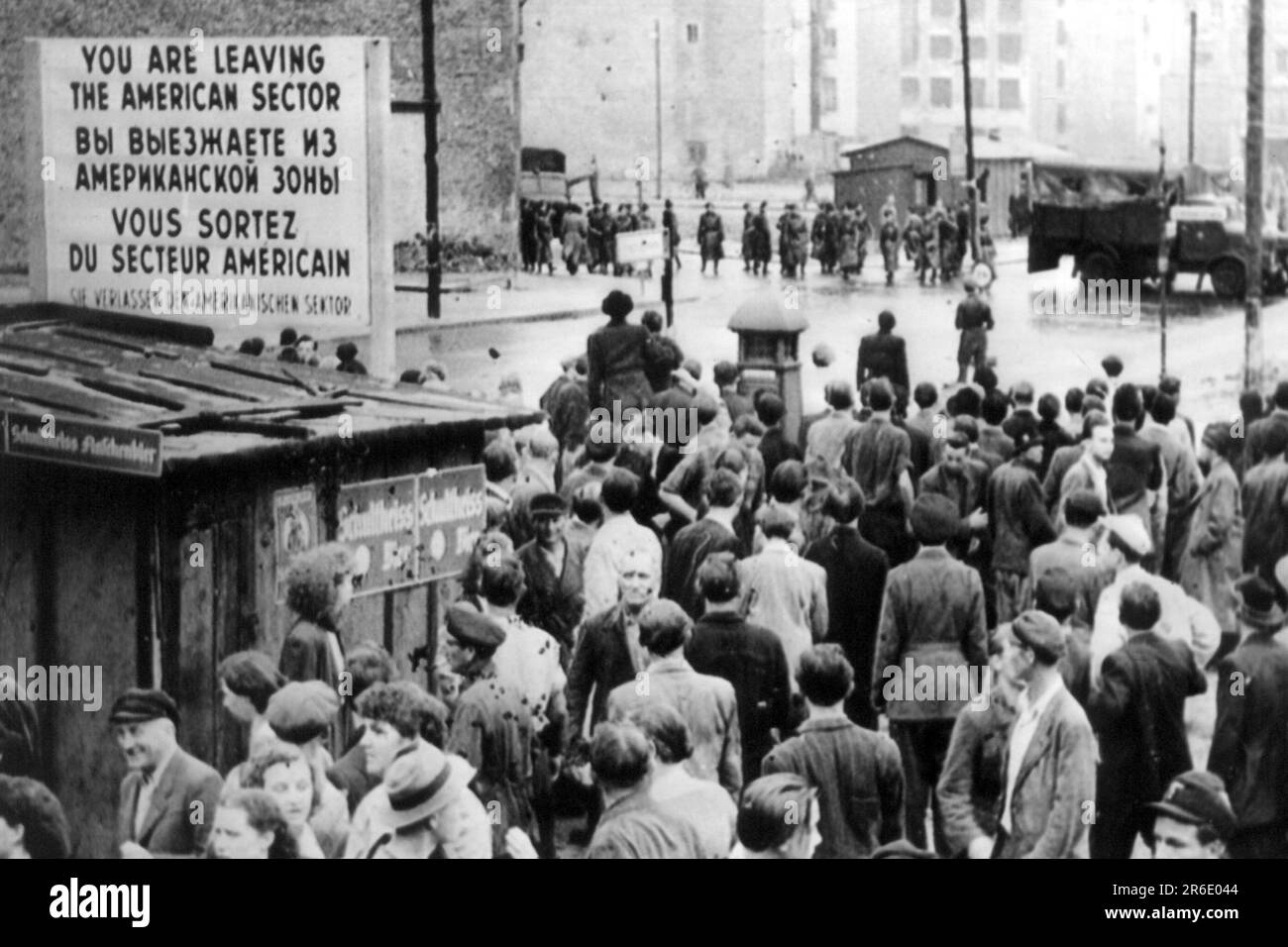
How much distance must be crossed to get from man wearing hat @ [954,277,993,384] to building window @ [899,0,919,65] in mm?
2635

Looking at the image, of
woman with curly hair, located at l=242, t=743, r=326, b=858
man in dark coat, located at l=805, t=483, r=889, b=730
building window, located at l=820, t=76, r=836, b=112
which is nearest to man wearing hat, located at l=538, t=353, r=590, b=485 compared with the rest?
man in dark coat, located at l=805, t=483, r=889, b=730

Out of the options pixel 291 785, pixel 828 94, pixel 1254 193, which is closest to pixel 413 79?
pixel 828 94

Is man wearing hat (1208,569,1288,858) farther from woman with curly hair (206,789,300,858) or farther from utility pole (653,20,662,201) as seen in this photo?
utility pole (653,20,662,201)

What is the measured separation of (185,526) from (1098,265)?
849 cm

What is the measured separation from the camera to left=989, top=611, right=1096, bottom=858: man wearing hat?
198 inches

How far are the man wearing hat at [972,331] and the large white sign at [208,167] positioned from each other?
3467 mm

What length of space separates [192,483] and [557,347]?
289cm

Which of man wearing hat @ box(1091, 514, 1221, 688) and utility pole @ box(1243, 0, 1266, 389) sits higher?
utility pole @ box(1243, 0, 1266, 389)

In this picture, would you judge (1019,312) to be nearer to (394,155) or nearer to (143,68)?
(394,155)

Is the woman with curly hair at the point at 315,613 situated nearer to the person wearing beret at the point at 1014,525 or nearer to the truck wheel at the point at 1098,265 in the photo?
the person wearing beret at the point at 1014,525

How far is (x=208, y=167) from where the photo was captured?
24.7ft

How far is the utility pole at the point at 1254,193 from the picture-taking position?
25.0 feet

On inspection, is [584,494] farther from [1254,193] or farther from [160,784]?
[1254,193]

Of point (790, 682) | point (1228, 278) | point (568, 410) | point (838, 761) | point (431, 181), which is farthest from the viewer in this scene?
point (1228, 278)
